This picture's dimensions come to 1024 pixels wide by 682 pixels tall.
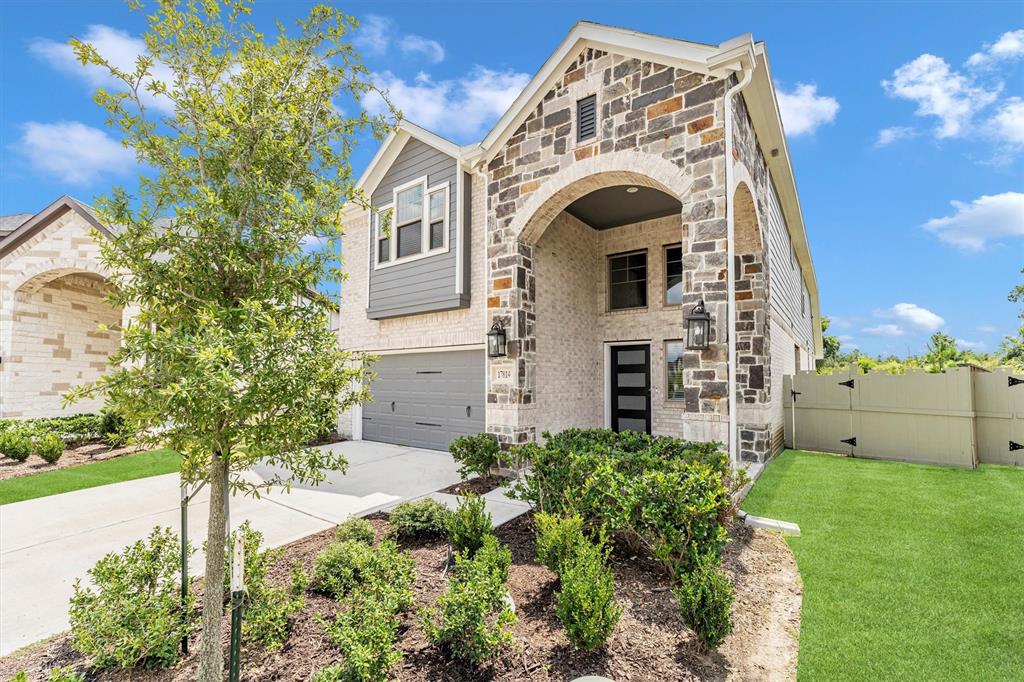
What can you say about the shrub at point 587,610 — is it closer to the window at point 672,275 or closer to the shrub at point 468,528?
the shrub at point 468,528

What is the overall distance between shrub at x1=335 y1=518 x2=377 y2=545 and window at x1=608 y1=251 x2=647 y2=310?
282 inches

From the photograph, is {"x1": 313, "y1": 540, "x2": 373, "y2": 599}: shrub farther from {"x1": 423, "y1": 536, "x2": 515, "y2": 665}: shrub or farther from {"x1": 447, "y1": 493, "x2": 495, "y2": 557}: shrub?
{"x1": 423, "y1": 536, "x2": 515, "y2": 665}: shrub

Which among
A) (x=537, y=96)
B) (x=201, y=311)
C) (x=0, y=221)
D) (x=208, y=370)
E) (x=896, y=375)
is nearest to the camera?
(x=208, y=370)

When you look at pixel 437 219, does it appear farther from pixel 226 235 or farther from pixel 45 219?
pixel 45 219

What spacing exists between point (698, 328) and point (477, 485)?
12.2ft

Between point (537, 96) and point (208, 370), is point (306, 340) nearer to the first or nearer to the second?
point (208, 370)

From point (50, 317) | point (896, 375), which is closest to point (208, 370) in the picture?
point (896, 375)

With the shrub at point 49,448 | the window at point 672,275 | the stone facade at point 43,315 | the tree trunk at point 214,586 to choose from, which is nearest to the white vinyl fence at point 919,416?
the window at point 672,275

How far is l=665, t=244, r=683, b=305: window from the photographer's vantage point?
9.07 m

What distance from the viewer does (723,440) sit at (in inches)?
198

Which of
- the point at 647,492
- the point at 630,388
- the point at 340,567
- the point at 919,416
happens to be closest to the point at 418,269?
the point at 630,388

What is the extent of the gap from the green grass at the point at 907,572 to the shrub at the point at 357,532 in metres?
3.35

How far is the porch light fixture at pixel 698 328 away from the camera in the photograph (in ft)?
16.7

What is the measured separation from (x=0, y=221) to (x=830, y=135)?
36769mm
